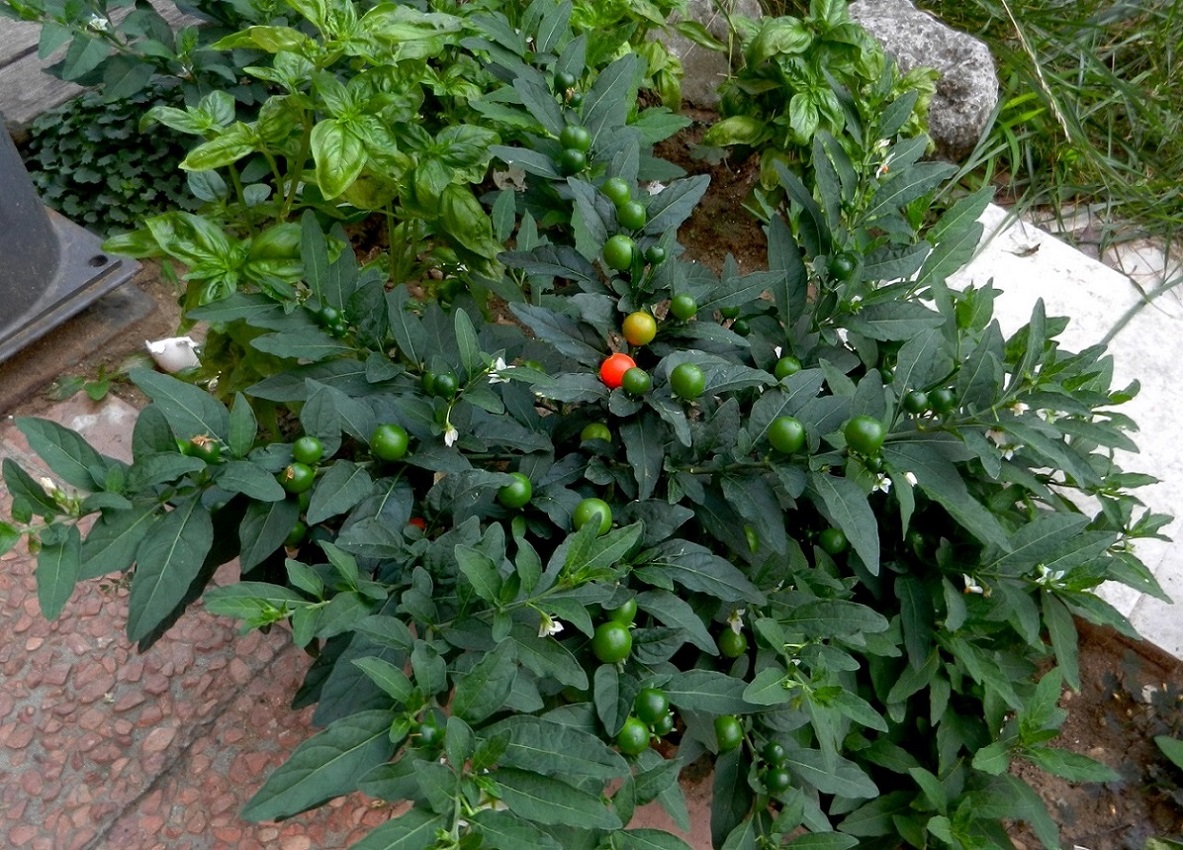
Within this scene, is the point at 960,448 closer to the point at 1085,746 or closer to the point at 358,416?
the point at 358,416

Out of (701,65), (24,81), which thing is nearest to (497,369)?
(701,65)

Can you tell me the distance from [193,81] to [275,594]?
165 centimetres

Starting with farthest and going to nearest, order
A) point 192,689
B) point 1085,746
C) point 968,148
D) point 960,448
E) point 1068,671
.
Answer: point 968,148
point 1085,746
point 192,689
point 1068,671
point 960,448

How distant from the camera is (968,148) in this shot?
9.98ft

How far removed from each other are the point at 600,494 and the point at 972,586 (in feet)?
A: 2.14

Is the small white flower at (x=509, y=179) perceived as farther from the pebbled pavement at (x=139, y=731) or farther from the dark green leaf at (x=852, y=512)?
the dark green leaf at (x=852, y=512)

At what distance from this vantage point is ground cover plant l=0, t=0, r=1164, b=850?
1.09m

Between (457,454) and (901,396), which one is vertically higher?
(901,396)

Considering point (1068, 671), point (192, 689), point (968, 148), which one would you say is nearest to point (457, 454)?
point (192, 689)

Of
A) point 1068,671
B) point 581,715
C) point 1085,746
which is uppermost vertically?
point 581,715

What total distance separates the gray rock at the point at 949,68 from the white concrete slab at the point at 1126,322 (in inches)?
11.7

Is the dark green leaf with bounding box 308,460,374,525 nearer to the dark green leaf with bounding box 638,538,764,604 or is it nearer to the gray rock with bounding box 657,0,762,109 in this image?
the dark green leaf with bounding box 638,538,764,604

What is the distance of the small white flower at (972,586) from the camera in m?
1.53

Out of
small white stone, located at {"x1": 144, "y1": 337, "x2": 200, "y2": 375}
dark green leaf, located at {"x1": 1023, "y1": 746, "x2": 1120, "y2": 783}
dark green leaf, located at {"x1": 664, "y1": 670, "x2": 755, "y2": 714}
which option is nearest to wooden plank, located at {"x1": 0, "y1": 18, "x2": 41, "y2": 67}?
small white stone, located at {"x1": 144, "y1": 337, "x2": 200, "y2": 375}
